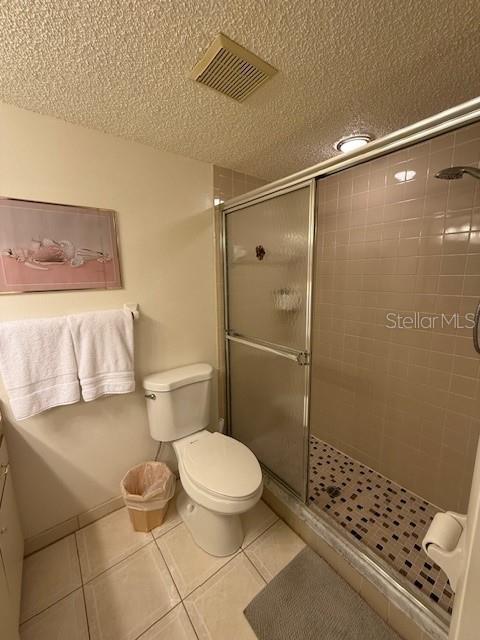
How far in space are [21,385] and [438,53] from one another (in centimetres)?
203

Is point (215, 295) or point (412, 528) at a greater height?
point (215, 295)

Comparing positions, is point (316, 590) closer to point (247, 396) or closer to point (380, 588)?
point (380, 588)

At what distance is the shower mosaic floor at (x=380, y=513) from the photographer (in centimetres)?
122

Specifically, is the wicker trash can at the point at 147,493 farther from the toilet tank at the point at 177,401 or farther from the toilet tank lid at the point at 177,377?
the toilet tank lid at the point at 177,377

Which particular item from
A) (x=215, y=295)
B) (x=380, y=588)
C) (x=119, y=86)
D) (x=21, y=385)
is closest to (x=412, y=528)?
(x=380, y=588)

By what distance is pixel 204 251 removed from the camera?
1753 millimetres

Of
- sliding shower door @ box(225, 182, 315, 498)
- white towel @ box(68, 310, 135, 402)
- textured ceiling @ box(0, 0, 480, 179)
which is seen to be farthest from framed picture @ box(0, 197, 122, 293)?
sliding shower door @ box(225, 182, 315, 498)

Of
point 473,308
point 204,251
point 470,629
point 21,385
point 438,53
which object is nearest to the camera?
point 470,629

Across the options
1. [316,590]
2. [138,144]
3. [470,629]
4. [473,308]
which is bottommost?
[316,590]

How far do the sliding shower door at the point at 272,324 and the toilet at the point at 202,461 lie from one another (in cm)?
27

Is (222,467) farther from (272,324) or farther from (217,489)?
(272,324)

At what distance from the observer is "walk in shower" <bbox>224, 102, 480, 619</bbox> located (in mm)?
1332

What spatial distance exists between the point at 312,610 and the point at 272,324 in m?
1.27

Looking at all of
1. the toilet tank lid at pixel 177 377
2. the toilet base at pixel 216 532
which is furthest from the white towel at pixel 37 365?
the toilet base at pixel 216 532
